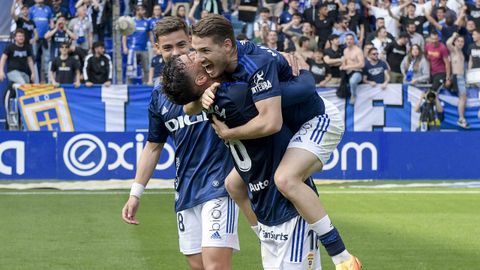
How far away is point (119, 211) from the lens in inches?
643

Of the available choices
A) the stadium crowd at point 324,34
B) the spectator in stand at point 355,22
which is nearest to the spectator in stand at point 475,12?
the stadium crowd at point 324,34

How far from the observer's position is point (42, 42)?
85.1 ft

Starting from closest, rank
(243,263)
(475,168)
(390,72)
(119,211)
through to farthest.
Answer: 1. (243,263)
2. (119,211)
3. (475,168)
4. (390,72)

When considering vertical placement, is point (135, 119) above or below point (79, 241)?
below

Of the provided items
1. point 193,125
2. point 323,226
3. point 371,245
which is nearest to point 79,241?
point 371,245

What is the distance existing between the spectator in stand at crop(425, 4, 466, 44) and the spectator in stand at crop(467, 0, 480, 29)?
192 millimetres

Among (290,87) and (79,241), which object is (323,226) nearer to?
(290,87)

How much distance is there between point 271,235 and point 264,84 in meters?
1.09

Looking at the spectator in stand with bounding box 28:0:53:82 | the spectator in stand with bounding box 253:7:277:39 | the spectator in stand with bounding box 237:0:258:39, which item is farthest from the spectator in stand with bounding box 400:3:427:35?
the spectator in stand with bounding box 28:0:53:82

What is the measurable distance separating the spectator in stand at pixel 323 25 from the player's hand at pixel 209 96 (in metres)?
20.6

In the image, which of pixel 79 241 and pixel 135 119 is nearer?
pixel 79 241

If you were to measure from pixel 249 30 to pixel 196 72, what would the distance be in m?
20.8

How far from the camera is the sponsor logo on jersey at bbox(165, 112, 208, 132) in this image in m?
7.71

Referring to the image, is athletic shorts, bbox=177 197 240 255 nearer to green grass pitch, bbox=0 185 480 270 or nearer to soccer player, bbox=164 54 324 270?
soccer player, bbox=164 54 324 270
